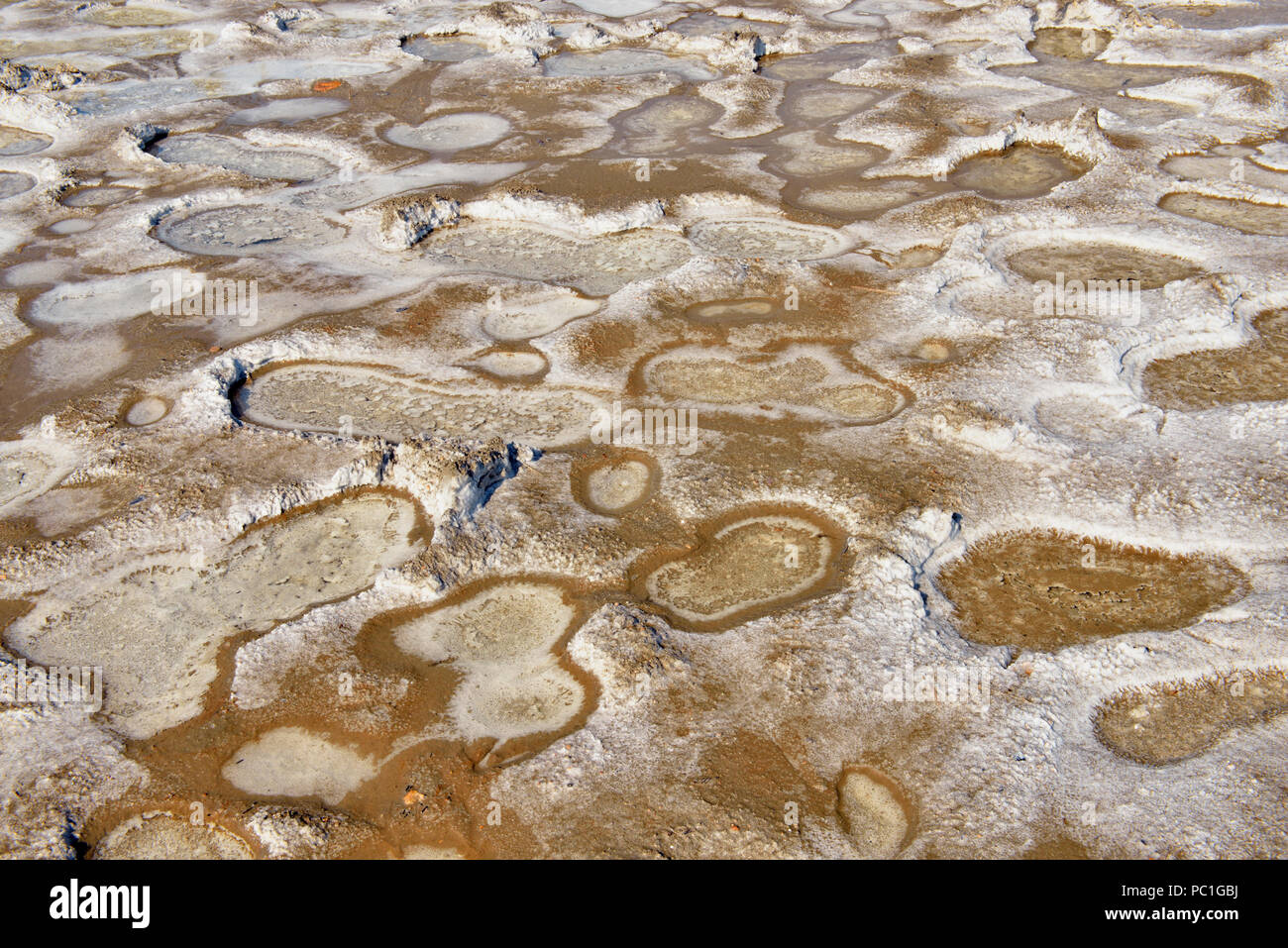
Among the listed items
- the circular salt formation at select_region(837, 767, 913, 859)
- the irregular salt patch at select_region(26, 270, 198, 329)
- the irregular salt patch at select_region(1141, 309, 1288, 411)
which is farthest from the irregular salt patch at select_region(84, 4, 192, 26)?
the circular salt formation at select_region(837, 767, 913, 859)

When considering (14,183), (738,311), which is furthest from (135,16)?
(738,311)

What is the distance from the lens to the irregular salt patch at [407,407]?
19.4 feet

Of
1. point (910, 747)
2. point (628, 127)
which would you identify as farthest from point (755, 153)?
point (910, 747)

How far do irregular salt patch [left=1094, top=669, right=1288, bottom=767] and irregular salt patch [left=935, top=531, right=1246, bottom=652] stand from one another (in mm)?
366

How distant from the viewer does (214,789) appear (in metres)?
3.96

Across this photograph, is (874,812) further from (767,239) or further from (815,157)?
(815,157)

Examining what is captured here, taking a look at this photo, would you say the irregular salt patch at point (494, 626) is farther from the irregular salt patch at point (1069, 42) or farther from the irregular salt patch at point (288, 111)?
the irregular salt patch at point (1069, 42)

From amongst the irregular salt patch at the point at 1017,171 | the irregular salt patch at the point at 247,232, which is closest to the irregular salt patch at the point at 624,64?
the irregular salt patch at the point at 1017,171

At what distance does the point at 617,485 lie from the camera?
5414mm

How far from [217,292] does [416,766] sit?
488cm

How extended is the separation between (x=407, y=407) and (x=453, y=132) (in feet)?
17.3

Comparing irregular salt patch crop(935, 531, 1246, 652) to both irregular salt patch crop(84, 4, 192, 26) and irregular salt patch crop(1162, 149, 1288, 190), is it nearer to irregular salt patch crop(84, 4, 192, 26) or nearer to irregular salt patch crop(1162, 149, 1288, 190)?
irregular salt patch crop(1162, 149, 1288, 190)
